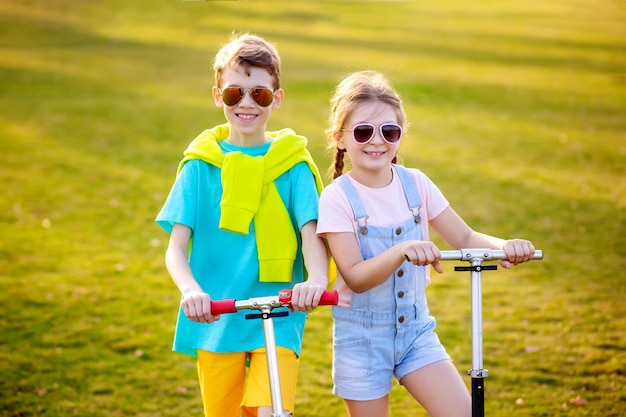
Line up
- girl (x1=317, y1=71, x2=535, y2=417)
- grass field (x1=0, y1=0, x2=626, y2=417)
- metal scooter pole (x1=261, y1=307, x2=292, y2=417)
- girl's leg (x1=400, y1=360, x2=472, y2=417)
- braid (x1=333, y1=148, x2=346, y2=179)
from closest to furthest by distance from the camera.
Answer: metal scooter pole (x1=261, y1=307, x2=292, y2=417) → girl's leg (x1=400, y1=360, x2=472, y2=417) → girl (x1=317, y1=71, x2=535, y2=417) → braid (x1=333, y1=148, x2=346, y2=179) → grass field (x1=0, y1=0, x2=626, y2=417)

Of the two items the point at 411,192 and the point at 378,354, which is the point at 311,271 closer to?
the point at 378,354

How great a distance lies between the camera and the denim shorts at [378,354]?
11.4ft

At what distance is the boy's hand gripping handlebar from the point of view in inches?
117

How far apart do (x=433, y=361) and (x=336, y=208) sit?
2.78 ft

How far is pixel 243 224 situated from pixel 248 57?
31.9 inches

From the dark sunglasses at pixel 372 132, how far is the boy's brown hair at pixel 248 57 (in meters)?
0.53

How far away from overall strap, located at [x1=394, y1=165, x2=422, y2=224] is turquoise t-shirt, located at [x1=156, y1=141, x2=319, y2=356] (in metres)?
0.44

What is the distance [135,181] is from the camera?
12203 mm

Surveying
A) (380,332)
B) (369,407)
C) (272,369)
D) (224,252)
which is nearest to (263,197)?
(224,252)

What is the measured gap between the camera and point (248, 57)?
358 centimetres

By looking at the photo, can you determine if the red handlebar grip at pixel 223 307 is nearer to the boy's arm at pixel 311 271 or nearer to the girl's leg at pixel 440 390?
the boy's arm at pixel 311 271

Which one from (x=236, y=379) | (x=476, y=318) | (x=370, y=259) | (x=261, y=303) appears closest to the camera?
(x=261, y=303)

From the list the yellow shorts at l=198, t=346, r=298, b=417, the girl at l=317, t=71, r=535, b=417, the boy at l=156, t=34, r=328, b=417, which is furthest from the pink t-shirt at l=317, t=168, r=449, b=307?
the yellow shorts at l=198, t=346, r=298, b=417

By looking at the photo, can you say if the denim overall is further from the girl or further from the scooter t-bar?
the scooter t-bar
